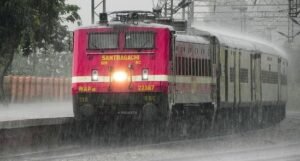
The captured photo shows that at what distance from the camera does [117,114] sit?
1900 centimetres

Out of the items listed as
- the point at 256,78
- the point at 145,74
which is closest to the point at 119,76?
the point at 145,74

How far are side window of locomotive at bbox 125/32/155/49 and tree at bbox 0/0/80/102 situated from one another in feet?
13.4

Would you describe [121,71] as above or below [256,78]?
above

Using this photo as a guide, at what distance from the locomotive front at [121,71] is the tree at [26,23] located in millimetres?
3466

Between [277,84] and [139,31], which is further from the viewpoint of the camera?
[277,84]

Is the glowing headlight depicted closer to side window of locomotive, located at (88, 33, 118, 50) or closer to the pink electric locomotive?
the pink electric locomotive

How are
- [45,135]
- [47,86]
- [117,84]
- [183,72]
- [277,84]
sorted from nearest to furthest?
[45,135] < [117,84] < [183,72] < [277,84] < [47,86]

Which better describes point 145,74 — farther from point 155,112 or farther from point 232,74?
point 232,74

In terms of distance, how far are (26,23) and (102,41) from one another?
4121 millimetres

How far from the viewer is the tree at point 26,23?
22178 millimetres

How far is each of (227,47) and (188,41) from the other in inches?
158

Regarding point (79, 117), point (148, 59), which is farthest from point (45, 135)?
point (148, 59)

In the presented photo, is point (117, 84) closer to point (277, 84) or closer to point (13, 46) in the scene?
point (13, 46)

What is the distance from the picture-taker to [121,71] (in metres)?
18.9
